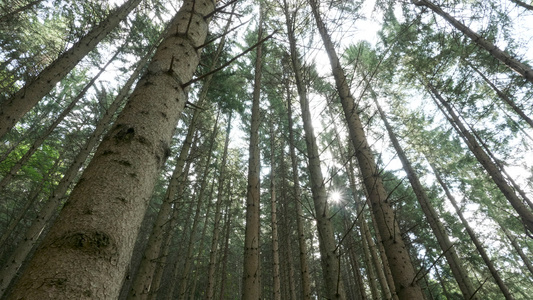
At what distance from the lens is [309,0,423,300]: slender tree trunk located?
8.02ft

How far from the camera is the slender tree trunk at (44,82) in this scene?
4316mm

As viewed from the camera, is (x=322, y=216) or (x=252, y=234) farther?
(x=252, y=234)

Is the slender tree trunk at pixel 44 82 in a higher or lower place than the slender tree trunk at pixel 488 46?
lower

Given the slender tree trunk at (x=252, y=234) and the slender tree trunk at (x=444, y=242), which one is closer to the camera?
the slender tree trunk at (x=252, y=234)

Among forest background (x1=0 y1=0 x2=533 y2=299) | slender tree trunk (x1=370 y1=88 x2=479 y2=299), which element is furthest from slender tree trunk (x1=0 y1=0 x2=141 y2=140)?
slender tree trunk (x1=370 y1=88 x2=479 y2=299)

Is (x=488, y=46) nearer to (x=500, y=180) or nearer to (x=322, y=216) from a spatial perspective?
(x=500, y=180)

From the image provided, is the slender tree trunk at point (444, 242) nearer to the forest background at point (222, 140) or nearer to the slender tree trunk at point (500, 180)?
the forest background at point (222, 140)

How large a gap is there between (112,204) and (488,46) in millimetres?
10355

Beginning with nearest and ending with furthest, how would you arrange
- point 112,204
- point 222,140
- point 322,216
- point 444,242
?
1. point 112,204
2. point 322,216
3. point 444,242
4. point 222,140

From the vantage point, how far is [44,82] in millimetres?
4855

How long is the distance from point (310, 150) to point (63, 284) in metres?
3.37

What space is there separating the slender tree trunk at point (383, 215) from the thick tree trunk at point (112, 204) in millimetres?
1943

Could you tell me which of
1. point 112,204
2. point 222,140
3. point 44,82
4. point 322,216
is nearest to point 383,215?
point 322,216

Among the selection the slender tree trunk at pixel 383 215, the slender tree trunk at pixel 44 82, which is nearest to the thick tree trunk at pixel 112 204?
the slender tree trunk at pixel 383 215
